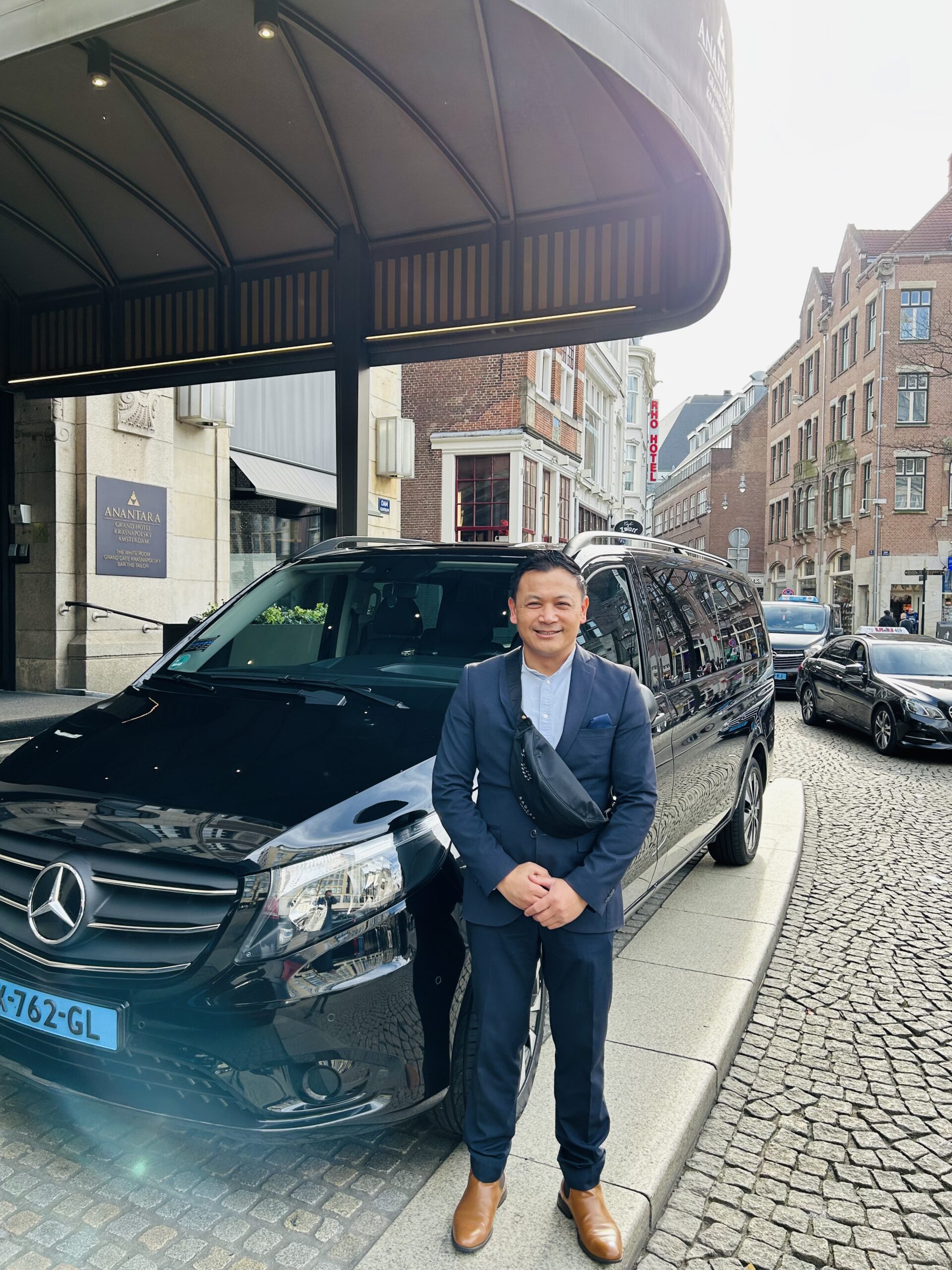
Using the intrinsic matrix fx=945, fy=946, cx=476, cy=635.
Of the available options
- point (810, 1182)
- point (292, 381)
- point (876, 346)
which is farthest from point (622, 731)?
point (876, 346)

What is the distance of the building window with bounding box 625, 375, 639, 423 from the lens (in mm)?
60031

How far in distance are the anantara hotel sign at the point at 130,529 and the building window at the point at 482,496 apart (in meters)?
13.9

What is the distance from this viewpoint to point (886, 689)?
11.5m

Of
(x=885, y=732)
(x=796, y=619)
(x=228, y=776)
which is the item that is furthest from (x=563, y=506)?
(x=228, y=776)

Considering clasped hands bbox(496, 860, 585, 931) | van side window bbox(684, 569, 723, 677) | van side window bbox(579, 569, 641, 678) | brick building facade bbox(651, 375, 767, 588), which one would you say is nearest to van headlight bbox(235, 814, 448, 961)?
clasped hands bbox(496, 860, 585, 931)

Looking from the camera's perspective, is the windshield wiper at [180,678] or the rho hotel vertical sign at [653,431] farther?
the rho hotel vertical sign at [653,431]

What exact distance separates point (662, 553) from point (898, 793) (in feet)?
18.3

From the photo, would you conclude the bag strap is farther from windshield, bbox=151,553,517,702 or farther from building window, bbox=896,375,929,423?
building window, bbox=896,375,929,423

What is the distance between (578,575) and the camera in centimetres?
244

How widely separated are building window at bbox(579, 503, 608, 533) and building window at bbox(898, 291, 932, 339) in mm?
16173

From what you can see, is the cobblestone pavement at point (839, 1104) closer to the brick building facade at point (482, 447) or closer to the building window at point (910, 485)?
the brick building facade at point (482, 447)

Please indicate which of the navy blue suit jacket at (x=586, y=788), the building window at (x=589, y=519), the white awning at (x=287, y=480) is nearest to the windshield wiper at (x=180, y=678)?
the navy blue suit jacket at (x=586, y=788)

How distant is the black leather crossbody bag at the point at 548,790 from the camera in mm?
2264

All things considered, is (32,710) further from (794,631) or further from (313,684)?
(794,631)
